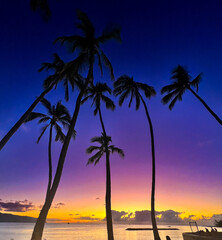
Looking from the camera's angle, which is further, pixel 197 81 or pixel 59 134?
pixel 59 134

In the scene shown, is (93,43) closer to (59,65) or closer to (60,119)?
(59,65)

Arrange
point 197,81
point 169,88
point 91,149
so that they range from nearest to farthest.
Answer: point 197,81 → point 169,88 → point 91,149

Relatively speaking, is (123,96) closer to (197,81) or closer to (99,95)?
(99,95)

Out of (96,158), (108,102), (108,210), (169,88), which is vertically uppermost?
(169,88)

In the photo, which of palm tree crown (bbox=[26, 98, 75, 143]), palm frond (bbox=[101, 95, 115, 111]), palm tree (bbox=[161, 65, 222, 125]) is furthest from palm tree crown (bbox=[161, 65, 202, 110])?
palm tree crown (bbox=[26, 98, 75, 143])

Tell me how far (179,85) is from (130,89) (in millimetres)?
5090

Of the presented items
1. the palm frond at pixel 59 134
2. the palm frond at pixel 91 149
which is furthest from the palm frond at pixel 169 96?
the palm frond at pixel 59 134

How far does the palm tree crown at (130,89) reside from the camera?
18389mm

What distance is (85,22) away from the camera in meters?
12.7

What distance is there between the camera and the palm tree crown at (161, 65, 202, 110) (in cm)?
1792

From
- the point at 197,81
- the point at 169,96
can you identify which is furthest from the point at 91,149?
the point at 197,81

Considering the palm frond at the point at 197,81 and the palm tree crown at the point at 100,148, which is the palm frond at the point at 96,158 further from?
the palm frond at the point at 197,81

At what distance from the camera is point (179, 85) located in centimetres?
1825

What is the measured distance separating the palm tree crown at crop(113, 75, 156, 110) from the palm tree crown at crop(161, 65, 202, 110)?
5.55 feet
